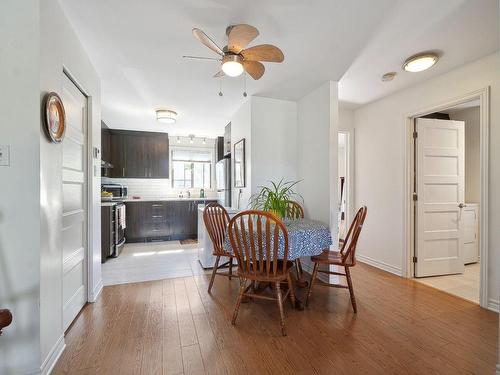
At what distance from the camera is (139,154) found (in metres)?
5.15

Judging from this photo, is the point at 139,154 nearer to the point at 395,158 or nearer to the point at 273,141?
the point at 273,141

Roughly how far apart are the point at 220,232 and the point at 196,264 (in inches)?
47.6

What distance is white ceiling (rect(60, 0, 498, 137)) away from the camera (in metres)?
1.61

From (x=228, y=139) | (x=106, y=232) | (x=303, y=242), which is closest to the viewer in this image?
(x=303, y=242)

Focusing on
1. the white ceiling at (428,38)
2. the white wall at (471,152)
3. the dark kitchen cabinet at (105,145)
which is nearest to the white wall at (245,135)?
the white ceiling at (428,38)

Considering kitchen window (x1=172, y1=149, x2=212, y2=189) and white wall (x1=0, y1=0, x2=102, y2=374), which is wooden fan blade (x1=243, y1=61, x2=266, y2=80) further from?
kitchen window (x1=172, y1=149, x2=212, y2=189)

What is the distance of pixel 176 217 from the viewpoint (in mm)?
5062

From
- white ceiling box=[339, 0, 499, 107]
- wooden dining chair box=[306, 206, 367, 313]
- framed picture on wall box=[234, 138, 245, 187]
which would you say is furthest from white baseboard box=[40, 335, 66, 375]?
white ceiling box=[339, 0, 499, 107]

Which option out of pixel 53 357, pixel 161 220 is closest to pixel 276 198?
pixel 53 357

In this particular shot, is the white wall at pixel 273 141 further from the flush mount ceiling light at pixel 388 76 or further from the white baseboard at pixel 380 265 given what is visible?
the white baseboard at pixel 380 265

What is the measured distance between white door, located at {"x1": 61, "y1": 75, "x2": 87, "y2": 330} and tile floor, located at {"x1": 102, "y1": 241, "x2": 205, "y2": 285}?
799mm

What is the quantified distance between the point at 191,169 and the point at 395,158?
440cm

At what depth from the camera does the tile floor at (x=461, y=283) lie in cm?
244

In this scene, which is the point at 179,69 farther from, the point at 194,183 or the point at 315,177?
the point at 194,183
